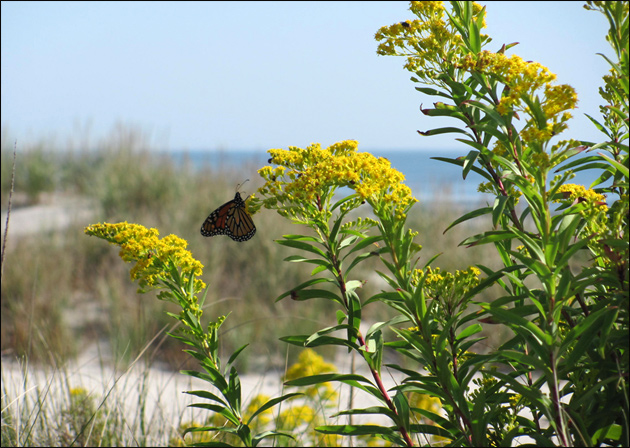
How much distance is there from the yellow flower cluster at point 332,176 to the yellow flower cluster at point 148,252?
279mm

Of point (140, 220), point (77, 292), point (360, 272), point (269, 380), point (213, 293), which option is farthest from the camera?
point (140, 220)

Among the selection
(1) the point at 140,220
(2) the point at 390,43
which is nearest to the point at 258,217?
(1) the point at 140,220

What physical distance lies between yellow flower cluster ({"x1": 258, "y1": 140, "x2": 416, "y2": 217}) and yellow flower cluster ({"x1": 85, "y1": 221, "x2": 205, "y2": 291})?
11.0 inches

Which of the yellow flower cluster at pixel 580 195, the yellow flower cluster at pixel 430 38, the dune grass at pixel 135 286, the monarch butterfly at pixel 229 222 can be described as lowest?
the dune grass at pixel 135 286

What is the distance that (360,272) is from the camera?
834cm

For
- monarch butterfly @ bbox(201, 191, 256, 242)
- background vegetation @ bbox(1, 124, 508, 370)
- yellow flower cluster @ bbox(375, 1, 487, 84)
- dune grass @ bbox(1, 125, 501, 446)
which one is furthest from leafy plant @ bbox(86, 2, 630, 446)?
background vegetation @ bbox(1, 124, 508, 370)

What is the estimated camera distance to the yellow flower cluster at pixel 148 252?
5.00 feet

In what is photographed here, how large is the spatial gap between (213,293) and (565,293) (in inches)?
252

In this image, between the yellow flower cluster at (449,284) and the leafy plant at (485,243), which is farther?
the yellow flower cluster at (449,284)

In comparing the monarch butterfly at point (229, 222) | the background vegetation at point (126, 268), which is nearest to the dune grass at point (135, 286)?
the background vegetation at point (126, 268)

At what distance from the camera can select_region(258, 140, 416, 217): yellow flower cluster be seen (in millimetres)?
1339

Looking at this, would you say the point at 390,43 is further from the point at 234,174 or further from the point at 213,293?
the point at 234,174

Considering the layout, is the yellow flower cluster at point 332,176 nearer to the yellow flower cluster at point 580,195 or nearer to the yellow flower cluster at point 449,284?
the yellow flower cluster at point 449,284

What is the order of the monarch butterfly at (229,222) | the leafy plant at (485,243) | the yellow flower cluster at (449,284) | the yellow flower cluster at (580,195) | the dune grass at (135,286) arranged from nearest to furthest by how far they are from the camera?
the leafy plant at (485,243), the yellow flower cluster at (580,195), the yellow flower cluster at (449,284), the monarch butterfly at (229,222), the dune grass at (135,286)
